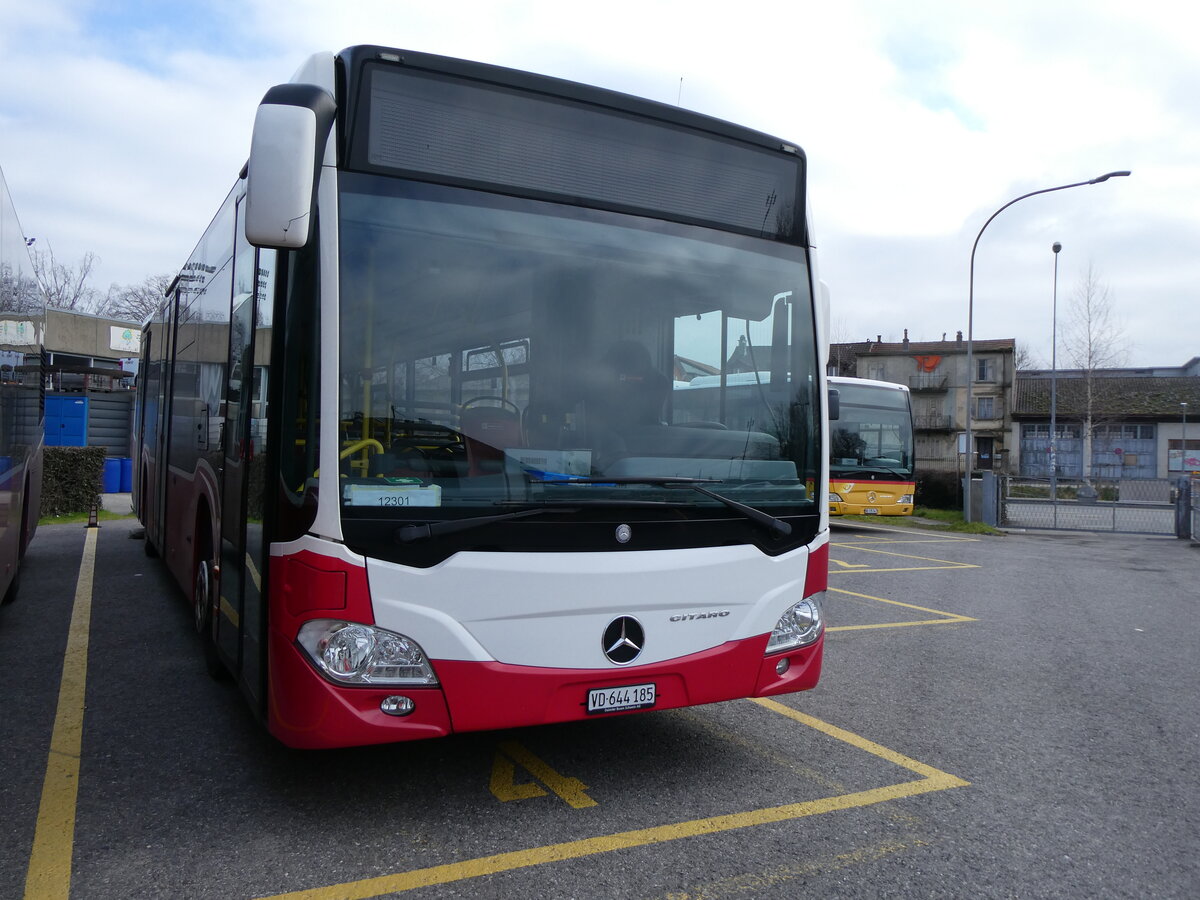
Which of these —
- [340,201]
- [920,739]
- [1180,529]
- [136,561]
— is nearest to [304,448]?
[340,201]

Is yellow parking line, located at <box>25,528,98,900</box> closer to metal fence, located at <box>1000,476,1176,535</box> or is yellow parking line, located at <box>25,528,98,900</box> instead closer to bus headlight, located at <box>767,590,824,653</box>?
bus headlight, located at <box>767,590,824,653</box>

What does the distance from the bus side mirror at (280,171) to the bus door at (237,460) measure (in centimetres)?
99

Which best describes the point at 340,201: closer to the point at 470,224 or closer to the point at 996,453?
the point at 470,224

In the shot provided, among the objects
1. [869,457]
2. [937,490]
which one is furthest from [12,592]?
[937,490]

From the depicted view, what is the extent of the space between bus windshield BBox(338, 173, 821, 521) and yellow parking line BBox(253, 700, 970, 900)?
1272 millimetres

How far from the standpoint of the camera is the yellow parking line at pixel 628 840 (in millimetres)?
3162

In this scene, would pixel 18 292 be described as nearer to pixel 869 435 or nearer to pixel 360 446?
pixel 360 446

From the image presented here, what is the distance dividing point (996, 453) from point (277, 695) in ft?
215

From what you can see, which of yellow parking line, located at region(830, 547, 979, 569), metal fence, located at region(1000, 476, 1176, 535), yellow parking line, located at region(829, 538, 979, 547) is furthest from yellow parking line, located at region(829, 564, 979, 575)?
metal fence, located at region(1000, 476, 1176, 535)

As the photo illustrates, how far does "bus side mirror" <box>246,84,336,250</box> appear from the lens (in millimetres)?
3279

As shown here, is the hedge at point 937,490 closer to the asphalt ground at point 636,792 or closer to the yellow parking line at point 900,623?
the yellow parking line at point 900,623

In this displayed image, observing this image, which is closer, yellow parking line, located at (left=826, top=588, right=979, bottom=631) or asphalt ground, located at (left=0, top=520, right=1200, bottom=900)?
asphalt ground, located at (left=0, top=520, right=1200, bottom=900)

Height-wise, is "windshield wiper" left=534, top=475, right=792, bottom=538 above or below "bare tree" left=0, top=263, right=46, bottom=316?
below

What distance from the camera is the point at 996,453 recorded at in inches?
2464
